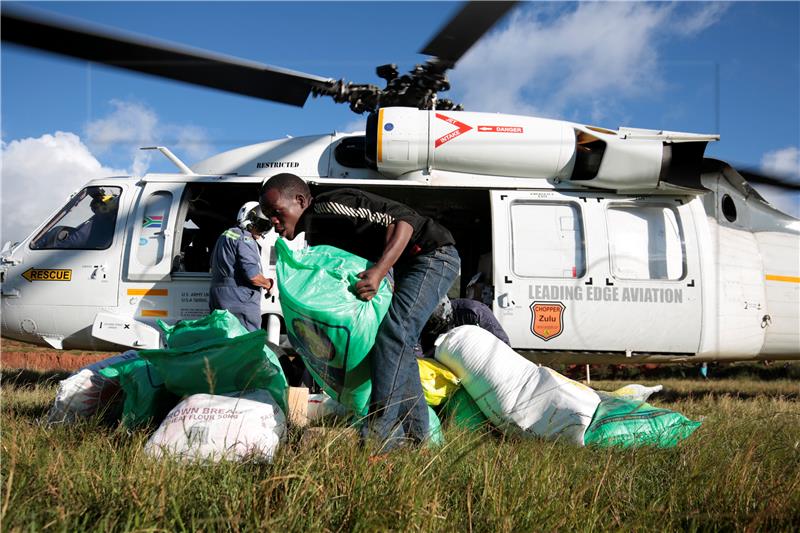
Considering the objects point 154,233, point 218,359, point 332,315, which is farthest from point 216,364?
point 154,233

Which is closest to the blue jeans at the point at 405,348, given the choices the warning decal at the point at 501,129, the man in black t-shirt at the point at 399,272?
the man in black t-shirt at the point at 399,272

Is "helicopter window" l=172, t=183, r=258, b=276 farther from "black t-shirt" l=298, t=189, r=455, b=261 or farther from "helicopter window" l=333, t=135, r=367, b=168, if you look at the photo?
"black t-shirt" l=298, t=189, r=455, b=261

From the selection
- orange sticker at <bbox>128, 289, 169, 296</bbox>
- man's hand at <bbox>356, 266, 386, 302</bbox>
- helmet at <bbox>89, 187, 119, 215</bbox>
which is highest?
helmet at <bbox>89, 187, 119, 215</bbox>

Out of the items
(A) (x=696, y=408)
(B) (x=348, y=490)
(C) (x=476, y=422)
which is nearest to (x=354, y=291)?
(B) (x=348, y=490)

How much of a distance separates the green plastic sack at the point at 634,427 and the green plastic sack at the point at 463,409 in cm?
58

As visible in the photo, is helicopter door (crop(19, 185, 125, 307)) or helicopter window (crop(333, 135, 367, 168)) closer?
helicopter door (crop(19, 185, 125, 307))

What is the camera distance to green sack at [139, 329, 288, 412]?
244 centimetres

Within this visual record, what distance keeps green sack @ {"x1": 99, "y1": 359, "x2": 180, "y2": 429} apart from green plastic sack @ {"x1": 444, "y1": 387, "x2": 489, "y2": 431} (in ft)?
4.78

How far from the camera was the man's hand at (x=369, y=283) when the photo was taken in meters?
2.25

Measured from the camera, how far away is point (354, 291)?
230cm

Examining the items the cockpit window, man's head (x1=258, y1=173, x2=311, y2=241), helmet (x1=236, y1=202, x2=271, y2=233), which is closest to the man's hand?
man's head (x1=258, y1=173, x2=311, y2=241)

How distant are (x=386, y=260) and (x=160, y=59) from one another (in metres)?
2.43

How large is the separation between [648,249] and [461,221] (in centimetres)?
195

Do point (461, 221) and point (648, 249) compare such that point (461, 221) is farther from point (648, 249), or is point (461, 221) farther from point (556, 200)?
point (648, 249)
